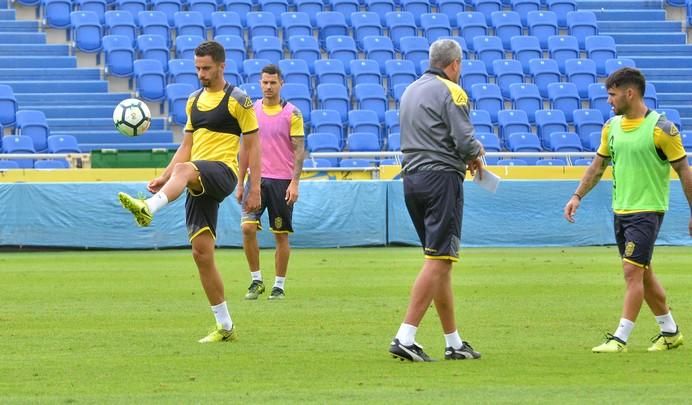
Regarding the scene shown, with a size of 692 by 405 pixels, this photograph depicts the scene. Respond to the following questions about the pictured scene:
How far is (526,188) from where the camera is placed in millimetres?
23281

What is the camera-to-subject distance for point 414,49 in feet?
102

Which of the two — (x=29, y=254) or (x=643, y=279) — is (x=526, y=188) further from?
(x=643, y=279)

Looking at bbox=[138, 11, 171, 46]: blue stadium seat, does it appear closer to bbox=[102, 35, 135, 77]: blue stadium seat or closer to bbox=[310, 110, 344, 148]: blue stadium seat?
bbox=[102, 35, 135, 77]: blue stadium seat

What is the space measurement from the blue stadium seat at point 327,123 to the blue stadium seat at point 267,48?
9.37 feet

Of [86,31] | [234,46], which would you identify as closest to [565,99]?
[234,46]

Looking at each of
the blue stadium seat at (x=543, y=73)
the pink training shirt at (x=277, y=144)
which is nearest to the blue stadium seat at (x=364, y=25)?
the blue stadium seat at (x=543, y=73)

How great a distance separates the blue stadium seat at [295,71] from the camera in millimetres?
29219

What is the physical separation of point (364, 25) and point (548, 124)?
553cm

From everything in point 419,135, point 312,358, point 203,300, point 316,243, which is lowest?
point 316,243

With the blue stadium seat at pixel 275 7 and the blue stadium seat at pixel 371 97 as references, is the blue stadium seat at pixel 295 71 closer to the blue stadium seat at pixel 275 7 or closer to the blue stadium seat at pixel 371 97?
the blue stadium seat at pixel 371 97

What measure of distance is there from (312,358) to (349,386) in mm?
1315

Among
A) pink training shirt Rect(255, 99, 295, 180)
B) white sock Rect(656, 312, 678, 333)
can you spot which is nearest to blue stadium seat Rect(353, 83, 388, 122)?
pink training shirt Rect(255, 99, 295, 180)

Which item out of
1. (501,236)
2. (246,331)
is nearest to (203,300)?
(246,331)

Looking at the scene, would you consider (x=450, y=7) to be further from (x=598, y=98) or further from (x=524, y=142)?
(x=524, y=142)
